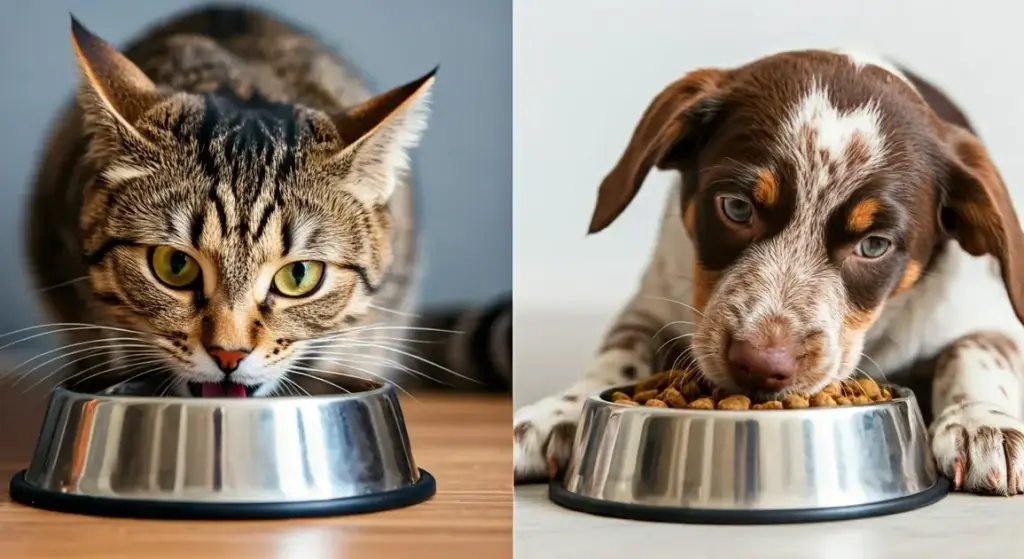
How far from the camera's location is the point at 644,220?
170cm

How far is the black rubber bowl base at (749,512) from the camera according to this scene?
4.25 feet

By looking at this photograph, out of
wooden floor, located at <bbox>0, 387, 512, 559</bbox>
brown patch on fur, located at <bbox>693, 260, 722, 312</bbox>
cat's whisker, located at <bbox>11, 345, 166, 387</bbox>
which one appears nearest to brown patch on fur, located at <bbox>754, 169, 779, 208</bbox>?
brown patch on fur, located at <bbox>693, 260, 722, 312</bbox>

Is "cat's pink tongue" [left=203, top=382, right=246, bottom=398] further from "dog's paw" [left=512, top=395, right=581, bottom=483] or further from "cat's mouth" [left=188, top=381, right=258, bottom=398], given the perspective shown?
"dog's paw" [left=512, top=395, right=581, bottom=483]

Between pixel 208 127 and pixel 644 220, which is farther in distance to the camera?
pixel 644 220

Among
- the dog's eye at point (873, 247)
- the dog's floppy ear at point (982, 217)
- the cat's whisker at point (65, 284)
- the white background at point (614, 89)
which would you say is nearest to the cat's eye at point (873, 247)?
the dog's eye at point (873, 247)

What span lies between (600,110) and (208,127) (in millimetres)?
588

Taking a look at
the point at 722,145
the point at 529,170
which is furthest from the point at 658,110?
the point at 529,170

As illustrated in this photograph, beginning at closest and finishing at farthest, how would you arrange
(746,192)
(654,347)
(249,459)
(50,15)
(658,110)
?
1. (249,459)
2. (746,192)
3. (658,110)
4. (654,347)
5. (50,15)

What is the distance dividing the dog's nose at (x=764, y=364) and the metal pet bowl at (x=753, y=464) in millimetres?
106

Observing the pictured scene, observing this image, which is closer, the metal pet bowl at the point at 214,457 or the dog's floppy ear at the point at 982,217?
the metal pet bowl at the point at 214,457

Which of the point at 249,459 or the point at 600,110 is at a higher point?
the point at 600,110

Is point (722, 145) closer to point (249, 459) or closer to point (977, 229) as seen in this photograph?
point (977, 229)

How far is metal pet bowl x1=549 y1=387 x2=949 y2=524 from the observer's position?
1.29 meters

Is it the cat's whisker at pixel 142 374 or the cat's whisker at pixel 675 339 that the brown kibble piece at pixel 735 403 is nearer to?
the cat's whisker at pixel 675 339
